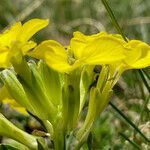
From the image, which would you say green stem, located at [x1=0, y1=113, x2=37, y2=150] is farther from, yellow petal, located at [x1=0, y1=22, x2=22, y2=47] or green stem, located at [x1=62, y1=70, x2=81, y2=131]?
yellow petal, located at [x1=0, y1=22, x2=22, y2=47]

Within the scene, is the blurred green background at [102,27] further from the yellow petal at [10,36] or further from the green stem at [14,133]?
the yellow petal at [10,36]

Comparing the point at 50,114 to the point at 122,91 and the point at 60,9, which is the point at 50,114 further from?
the point at 60,9

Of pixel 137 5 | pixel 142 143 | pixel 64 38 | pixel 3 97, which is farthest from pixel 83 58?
pixel 137 5

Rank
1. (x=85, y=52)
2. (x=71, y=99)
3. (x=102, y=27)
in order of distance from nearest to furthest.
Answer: (x=85, y=52) → (x=71, y=99) → (x=102, y=27)

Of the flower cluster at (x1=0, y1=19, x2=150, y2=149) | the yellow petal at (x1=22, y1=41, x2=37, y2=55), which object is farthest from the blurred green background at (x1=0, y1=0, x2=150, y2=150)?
the yellow petal at (x1=22, y1=41, x2=37, y2=55)

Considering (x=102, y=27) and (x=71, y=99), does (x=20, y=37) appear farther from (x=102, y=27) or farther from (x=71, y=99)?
(x=102, y=27)

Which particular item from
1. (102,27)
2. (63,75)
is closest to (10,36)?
(63,75)
